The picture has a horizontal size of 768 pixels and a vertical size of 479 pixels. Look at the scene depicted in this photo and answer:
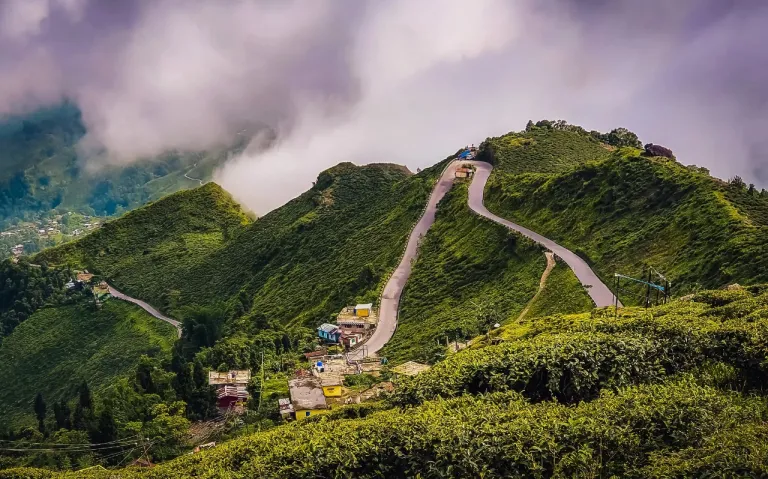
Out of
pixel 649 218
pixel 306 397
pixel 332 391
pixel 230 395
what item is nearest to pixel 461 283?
pixel 649 218

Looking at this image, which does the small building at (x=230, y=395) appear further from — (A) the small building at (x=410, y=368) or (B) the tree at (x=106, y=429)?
(A) the small building at (x=410, y=368)

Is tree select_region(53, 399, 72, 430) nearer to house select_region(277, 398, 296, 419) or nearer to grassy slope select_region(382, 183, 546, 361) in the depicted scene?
house select_region(277, 398, 296, 419)

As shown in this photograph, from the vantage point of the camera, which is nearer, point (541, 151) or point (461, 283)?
point (461, 283)

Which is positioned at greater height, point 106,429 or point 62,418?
point 62,418

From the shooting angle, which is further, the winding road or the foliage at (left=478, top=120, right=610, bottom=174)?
the foliage at (left=478, top=120, right=610, bottom=174)

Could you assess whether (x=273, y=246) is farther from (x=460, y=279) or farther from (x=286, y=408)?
(x=286, y=408)

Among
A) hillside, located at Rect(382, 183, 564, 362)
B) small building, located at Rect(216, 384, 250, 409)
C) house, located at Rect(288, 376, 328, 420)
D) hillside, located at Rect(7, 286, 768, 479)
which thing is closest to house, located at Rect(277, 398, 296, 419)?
house, located at Rect(288, 376, 328, 420)
